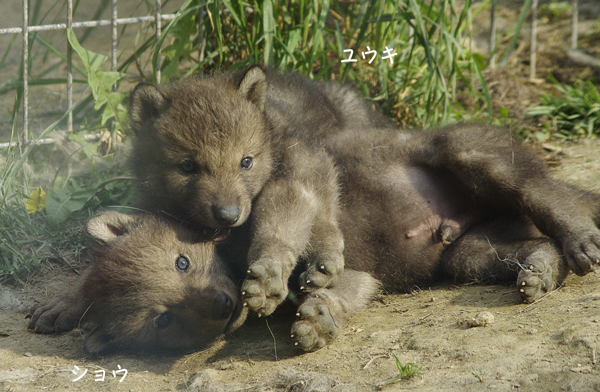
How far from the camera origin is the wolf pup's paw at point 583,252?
9.94 feet

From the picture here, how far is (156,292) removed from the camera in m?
2.94

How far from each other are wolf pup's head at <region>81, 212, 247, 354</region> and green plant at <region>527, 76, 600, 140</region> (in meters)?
3.55

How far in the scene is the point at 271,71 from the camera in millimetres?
4453

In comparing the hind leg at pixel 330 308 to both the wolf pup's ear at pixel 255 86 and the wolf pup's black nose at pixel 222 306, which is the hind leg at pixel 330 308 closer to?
the wolf pup's black nose at pixel 222 306

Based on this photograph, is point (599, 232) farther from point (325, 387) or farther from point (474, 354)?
point (325, 387)

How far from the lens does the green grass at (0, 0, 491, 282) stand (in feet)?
14.5

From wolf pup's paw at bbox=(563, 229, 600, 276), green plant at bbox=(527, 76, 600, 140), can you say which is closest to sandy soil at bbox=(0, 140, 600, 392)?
wolf pup's paw at bbox=(563, 229, 600, 276)

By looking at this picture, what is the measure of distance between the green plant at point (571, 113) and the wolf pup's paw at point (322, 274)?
10.2 feet

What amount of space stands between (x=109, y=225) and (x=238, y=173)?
73cm

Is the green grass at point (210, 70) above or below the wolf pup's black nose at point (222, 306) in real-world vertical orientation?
above

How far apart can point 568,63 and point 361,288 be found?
4648 mm

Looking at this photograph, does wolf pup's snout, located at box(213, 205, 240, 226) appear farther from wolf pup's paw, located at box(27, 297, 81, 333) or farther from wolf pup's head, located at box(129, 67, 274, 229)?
wolf pup's paw, located at box(27, 297, 81, 333)

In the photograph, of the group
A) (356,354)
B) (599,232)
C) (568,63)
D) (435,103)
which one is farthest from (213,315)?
(568,63)

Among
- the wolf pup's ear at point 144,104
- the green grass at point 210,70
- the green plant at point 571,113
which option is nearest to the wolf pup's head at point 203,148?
the wolf pup's ear at point 144,104
